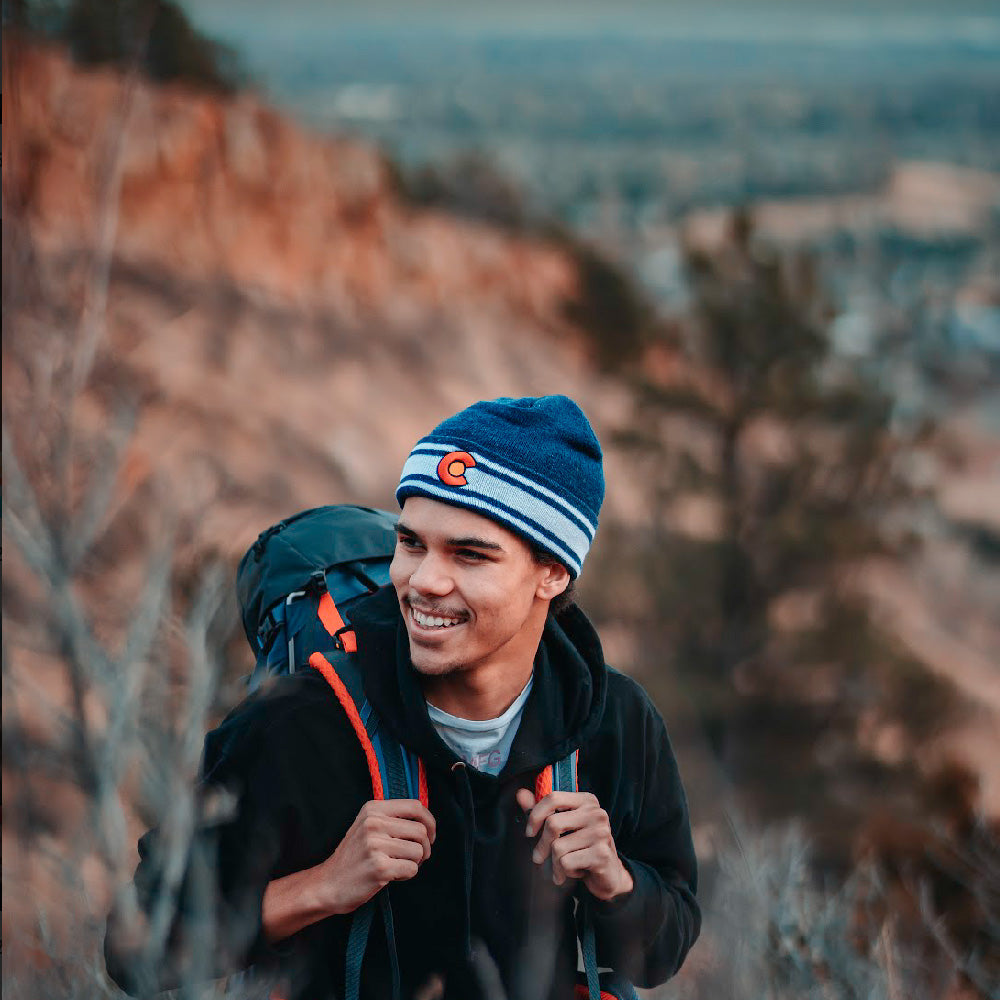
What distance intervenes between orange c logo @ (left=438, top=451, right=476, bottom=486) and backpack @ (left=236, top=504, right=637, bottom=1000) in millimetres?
347

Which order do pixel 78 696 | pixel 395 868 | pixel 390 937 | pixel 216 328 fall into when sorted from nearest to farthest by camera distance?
pixel 395 868, pixel 390 937, pixel 78 696, pixel 216 328

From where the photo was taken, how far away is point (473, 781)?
6.44 ft

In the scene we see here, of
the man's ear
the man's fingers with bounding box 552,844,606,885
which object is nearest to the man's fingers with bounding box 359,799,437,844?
the man's fingers with bounding box 552,844,606,885

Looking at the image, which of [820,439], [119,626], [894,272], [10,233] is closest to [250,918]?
[10,233]

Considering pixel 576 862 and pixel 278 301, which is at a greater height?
pixel 278 301

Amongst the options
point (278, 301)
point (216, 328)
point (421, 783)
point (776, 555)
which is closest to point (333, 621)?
point (421, 783)

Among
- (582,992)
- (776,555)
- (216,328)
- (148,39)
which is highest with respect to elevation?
(148,39)

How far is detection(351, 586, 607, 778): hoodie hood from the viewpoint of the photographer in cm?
191

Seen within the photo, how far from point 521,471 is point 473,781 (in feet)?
1.80

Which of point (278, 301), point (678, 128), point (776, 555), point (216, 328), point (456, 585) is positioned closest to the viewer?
point (456, 585)

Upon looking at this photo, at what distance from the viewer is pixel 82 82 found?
13.1 meters

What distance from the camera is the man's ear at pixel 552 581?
2098mm

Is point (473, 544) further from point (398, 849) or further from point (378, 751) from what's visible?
point (398, 849)

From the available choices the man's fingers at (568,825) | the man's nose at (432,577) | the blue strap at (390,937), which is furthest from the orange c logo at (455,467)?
the blue strap at (390,937)
